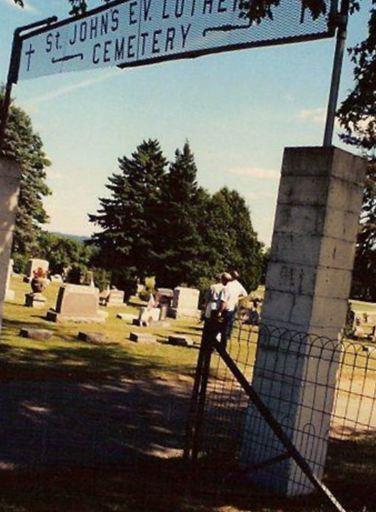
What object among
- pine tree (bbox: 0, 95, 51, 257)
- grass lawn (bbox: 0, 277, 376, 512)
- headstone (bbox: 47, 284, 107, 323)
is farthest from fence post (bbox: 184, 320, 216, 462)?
pine tree (bbox: 0, 95, 51, 257)

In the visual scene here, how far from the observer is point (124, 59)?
20.6ft

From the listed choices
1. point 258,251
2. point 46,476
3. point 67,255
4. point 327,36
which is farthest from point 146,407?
point 258,251

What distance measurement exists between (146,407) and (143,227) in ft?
117

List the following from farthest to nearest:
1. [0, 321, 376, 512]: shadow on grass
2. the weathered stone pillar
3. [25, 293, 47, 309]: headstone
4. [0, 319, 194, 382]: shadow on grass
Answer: [25, 293, 47, 309]: headstone → [0, 319, 194, 382]: shadow on grass → the weathered stone pillar → [0, 321, 376, 512]: shadow on grass

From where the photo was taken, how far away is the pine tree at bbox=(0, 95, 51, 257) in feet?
149

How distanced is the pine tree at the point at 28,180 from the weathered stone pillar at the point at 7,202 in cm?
3934

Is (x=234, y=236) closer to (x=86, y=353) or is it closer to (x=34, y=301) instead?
(x=34, y=301)

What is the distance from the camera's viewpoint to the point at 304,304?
5.69 metres

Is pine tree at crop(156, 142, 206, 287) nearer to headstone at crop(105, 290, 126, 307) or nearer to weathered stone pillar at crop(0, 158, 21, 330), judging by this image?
headstone at crop(105, 290, 126, 307)

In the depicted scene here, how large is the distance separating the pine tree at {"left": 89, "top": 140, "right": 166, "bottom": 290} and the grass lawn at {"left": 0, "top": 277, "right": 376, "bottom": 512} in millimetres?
30034

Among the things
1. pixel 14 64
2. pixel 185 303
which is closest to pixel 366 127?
pixel 185 303

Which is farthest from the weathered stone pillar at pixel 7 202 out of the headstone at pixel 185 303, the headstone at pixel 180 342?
the headstone at pixel 185 303

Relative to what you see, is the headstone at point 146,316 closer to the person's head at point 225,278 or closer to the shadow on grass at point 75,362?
the shadow on grass at point 75,362

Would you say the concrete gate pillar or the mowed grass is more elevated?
the concrete gate pillar
